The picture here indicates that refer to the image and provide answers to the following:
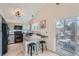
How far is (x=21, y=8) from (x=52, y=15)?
68 cm

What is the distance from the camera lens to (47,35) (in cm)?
238

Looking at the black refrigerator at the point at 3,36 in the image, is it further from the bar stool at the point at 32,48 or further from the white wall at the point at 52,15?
the white wall at the point at 52,15

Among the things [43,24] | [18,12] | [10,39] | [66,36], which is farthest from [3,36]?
[66,36]

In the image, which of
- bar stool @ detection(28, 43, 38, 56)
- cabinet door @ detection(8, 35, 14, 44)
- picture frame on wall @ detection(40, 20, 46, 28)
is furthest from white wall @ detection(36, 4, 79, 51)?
cabinet door @ detection(8, 35, 14, 44)

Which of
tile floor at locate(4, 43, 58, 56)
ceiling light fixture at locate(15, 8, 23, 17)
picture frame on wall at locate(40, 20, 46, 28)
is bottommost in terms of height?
tile floor at locate(4, 43, 58, 56)

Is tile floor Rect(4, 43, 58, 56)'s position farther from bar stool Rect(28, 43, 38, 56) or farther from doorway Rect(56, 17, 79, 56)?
doorway Rect(56, 17, 79, 56)

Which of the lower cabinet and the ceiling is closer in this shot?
the ceiling

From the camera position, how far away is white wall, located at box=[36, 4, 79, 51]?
2303 mm

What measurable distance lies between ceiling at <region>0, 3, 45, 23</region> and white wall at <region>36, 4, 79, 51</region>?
0.15 m

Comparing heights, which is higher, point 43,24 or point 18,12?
point 18,12

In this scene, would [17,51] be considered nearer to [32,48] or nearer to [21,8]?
[32,48]

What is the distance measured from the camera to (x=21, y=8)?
7.52 feet

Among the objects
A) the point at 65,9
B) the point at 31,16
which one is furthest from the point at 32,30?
the point at 65,9

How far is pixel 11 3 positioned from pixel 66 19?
118 centimetres
